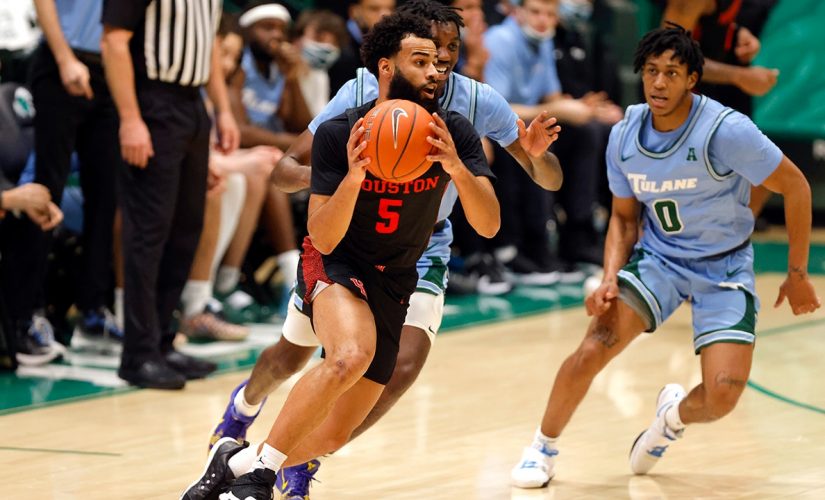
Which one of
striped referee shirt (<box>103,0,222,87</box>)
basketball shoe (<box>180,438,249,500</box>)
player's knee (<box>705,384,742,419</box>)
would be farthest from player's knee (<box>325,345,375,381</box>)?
striped referee shirt (<box>103,0,222,87</box>)

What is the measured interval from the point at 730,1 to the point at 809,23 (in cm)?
472

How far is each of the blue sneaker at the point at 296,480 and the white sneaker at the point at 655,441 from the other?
1252mm

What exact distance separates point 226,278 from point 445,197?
360 centimetres

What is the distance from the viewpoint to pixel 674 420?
16.7 ft

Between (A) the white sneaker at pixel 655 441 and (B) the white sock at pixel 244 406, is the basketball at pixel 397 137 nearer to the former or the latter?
(B) the white sock at pixel 244 406

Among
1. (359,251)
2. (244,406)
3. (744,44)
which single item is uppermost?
(359,251)

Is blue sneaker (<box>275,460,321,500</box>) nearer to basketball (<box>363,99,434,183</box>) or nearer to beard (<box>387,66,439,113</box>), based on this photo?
basketball (<box>363,99,434,183</box>)

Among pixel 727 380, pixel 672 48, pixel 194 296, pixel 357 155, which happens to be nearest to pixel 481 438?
pixel 727 380

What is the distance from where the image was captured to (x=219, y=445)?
15.0 feet

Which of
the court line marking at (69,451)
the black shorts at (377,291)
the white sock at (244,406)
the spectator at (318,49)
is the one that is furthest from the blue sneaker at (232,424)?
the spectator at (318,49)

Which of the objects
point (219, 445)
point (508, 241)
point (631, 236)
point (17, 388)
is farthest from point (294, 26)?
point (219, 445)

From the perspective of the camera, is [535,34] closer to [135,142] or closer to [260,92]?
[260,92]

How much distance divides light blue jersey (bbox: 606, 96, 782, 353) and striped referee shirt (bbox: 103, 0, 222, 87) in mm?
2233

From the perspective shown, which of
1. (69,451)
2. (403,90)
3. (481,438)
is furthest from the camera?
(481,438)
